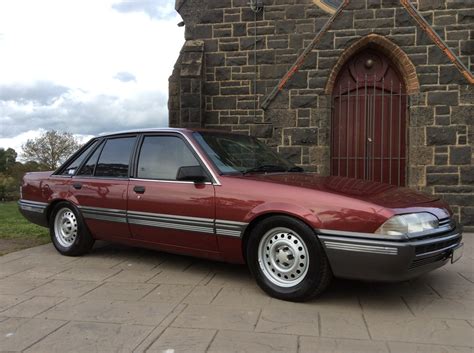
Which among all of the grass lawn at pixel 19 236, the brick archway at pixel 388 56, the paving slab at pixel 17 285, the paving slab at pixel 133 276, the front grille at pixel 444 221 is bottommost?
the paving slab at pixel 17 285

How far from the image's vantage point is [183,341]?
323 centimetres

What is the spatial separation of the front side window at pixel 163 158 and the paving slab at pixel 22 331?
6.26 ft

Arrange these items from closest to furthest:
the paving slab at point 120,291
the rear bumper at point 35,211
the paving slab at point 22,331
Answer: the paving slab at point 22,331 → the paving slab at point 120,291 → the rear bumper at point 35,211

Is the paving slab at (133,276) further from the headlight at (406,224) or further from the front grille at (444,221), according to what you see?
the front grille at (444,221)

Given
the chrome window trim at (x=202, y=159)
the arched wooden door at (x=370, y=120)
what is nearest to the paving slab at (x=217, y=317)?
the chrome window trim at (x=202, y=159)

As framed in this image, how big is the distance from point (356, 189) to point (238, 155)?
136cm

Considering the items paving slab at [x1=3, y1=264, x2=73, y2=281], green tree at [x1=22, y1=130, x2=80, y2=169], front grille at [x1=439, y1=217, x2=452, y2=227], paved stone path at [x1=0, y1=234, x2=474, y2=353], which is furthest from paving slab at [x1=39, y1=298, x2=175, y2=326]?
green tree at [x1=22, y1=130, x2=80, y2=169]

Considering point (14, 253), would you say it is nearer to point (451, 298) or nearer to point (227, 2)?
point (451, 298)

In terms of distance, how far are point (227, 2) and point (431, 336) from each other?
8186mm

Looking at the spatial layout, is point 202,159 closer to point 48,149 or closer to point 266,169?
point 266,169

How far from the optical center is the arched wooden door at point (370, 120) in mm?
8953

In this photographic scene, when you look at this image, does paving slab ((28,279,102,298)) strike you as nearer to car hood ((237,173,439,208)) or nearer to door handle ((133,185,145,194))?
door handle ((133,185,145,194))

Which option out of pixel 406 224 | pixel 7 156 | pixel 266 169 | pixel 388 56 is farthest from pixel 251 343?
pixel 7 156

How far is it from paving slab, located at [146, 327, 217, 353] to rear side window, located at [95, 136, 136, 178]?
94.2 inches
